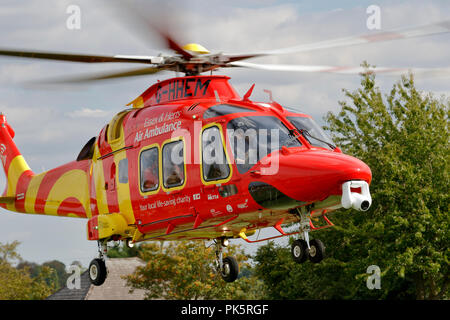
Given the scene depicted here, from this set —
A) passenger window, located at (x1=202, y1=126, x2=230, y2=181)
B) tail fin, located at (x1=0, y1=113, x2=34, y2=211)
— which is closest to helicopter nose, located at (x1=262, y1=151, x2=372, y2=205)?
passenger window, located at (x1=202, y1=126, x2=230, y2=181)

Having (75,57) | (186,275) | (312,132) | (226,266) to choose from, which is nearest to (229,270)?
(226,266)

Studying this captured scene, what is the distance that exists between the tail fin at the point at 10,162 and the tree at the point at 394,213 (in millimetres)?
17413

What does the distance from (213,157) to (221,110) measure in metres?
1.06

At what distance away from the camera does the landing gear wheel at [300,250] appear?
1568 centimetres

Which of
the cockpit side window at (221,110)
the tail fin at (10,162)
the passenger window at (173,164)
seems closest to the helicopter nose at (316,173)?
the cockpit side window at (221,110)

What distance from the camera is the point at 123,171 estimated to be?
59.2 feet

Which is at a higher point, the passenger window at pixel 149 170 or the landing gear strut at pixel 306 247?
the passenger window at pixel 149 170

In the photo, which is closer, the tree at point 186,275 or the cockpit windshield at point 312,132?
the cockpit windshield at point 312,132

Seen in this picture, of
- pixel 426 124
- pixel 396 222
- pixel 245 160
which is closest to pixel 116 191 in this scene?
pixel 245 160

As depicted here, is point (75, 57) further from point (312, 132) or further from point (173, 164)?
point (312, 132)

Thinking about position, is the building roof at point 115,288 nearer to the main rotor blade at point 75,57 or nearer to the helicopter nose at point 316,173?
the main rotor blade at point 75,57

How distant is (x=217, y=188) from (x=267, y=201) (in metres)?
1.22

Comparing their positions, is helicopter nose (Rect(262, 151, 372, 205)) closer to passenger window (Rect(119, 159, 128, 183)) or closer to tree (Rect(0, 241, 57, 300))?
passenger window (Rect(119, 159, 128, 183))

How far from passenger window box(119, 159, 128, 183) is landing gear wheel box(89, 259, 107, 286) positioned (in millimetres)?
2361
